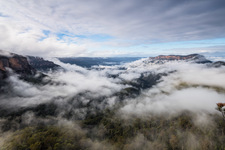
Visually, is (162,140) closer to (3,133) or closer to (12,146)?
(12,146)

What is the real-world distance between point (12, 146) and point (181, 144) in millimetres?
229151

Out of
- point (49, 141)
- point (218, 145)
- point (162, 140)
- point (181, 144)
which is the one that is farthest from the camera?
point (162, 140)

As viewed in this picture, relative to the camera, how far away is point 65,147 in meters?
126

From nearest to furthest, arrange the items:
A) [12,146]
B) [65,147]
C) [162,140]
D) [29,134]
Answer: [12,146] → [65,147] → [29,134] → [162,140]

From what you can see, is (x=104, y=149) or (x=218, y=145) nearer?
(x=104, y=149)

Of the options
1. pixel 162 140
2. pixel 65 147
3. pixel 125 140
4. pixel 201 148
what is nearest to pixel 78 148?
pixel 65 147

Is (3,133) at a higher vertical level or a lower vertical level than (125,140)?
higher

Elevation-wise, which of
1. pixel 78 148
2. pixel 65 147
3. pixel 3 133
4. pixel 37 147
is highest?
pixel 37 147

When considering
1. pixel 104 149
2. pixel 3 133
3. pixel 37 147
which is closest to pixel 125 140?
pixel 104 149

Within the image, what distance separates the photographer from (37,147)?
117375 millimetres

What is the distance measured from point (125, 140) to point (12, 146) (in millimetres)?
157553

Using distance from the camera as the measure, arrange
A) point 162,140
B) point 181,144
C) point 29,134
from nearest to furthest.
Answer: point 29,134 → point 181,144 → point 162,140

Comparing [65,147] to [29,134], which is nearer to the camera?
[65,147]

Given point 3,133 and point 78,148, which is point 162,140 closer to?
point 78,148
